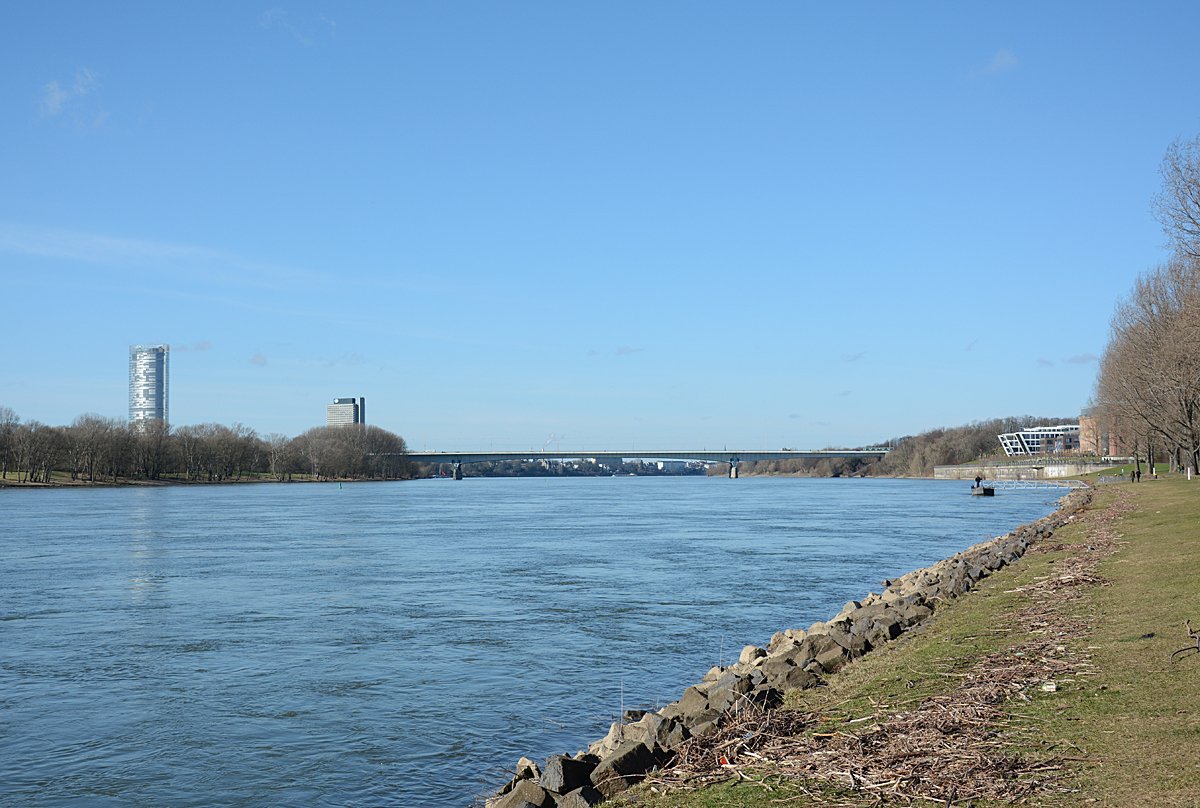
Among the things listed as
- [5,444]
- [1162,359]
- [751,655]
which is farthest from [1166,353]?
[5,444]

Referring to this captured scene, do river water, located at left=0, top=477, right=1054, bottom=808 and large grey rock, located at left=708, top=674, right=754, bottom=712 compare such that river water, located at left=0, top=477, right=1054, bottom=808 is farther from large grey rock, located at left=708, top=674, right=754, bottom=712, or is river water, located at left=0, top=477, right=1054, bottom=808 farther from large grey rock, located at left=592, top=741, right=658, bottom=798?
large grey rock, located at left=592, top=741, right=658, bottom=798

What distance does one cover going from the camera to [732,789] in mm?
7125

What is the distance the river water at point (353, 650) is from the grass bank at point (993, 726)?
380 cm

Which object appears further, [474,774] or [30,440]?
[30,440]

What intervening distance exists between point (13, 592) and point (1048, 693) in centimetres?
2753

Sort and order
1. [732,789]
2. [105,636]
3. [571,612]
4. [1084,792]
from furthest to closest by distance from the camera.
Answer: [571,612], [105,636], [732,789], [1084,792]

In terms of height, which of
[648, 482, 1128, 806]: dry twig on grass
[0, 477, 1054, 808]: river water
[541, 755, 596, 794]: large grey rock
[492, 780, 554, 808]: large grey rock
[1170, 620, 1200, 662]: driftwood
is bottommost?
[0, 477, 1054, 808]: river water

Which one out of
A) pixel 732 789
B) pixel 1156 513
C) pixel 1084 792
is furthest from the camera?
pixel 1156 513

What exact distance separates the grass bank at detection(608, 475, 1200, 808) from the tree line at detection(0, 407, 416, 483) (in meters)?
145

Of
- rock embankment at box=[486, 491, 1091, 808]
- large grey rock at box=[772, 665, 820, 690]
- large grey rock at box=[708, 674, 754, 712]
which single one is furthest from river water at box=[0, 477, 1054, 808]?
large grey rock at box=[772, 665, 820, 690]

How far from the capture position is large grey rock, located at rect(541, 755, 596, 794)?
318 inches

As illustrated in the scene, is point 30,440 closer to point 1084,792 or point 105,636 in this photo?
point 105,636

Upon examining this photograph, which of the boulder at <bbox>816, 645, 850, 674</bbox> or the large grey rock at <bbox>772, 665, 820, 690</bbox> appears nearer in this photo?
the large grey rock at <bbox>772, 665, 820, 690</bbox>

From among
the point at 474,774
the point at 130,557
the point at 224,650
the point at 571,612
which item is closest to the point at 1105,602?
the point at 474,774
